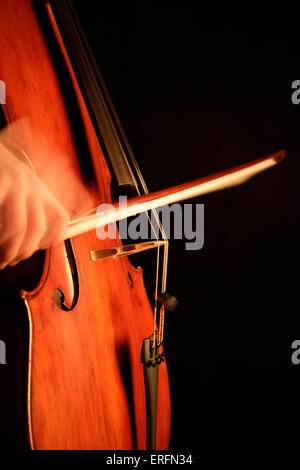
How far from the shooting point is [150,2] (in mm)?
975

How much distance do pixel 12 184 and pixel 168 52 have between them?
886 mm

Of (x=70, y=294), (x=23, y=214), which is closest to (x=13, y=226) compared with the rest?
(x=23, y=214)

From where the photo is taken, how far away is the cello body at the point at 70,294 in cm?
42

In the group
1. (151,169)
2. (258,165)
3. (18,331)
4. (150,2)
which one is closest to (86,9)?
(150,2)

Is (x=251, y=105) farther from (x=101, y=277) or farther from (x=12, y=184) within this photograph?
(x=12, y=184)

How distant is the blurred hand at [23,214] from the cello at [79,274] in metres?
0.03

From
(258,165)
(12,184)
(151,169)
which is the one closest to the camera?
(12,184)

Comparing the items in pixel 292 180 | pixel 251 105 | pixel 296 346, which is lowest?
pixel 296 346

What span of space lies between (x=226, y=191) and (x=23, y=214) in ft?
2.77

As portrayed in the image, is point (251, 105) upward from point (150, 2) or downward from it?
downward

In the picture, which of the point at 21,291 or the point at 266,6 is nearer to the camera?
the point at 21,291

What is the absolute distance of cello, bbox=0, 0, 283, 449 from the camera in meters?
0.42

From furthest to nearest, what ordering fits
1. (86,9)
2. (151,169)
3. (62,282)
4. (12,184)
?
(151,169)
(86,9)
(62,282)
(12,184)

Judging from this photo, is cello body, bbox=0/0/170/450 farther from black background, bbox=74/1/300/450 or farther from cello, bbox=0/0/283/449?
black background, bbox=74/1/300/450
